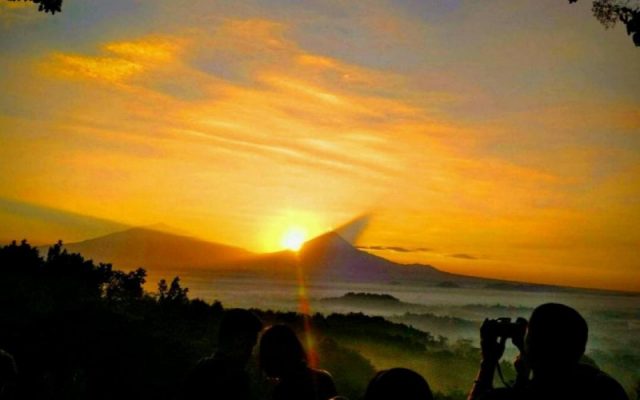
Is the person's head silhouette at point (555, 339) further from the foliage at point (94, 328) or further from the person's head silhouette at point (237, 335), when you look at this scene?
the foliage at point (94, 328)

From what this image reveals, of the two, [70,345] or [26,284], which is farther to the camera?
[26,284]

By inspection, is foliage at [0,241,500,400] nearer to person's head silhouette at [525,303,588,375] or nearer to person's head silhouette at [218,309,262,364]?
person's head silhouette at [218,309,262,364]

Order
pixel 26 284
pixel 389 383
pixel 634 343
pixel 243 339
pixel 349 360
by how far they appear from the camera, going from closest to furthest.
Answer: pixel 389 383
pixel 243 339
pixel 26 284
pixel 349 360
pixel 634 343

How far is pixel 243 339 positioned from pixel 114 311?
14801mm

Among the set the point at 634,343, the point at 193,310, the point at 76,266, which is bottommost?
the point at 634,343

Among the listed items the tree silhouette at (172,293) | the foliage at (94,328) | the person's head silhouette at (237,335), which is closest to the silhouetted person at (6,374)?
the person's head silhouette at (237,335)

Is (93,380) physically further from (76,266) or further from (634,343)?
(634,343)

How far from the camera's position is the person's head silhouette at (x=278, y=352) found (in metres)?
5.15

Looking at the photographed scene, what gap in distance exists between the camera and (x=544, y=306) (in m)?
4.09

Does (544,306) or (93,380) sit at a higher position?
(544,306)

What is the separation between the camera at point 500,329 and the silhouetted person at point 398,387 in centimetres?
73

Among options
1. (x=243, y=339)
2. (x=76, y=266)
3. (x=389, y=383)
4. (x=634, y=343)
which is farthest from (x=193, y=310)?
(x=634, y=343)

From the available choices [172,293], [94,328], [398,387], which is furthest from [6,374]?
[172,293]

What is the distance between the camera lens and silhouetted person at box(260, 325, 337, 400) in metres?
5.16
